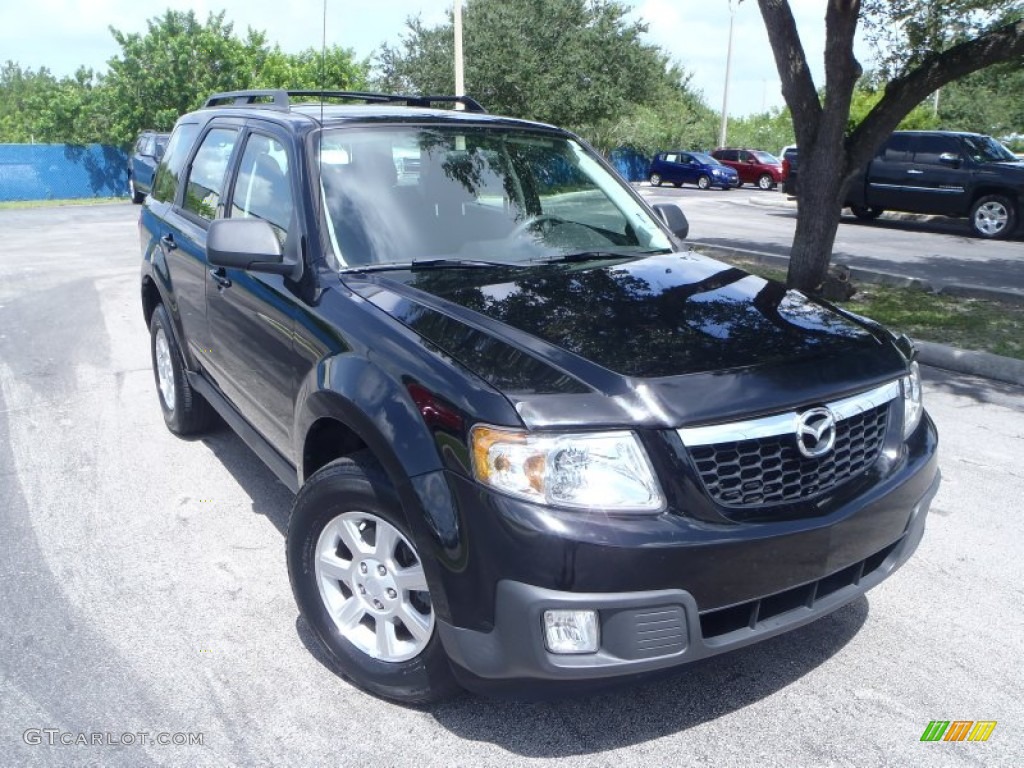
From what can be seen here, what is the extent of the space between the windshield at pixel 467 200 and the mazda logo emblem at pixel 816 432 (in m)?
1.49

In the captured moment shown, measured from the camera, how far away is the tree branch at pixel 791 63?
939cm

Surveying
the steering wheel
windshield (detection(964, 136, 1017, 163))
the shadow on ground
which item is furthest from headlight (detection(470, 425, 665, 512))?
windshield (detection(964, 136, 1017, 163))

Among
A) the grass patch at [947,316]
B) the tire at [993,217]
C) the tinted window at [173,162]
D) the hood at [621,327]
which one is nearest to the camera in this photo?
the hood at [621,327]

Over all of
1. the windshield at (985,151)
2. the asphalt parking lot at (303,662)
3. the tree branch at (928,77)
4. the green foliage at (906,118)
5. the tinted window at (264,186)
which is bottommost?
the asphalt parking lot at (303,662)

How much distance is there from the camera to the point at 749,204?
1065 inches

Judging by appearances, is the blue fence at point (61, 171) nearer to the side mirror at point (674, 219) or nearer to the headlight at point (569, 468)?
the side mirror at point (674, 219)

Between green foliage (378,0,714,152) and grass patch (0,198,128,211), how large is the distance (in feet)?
41.8

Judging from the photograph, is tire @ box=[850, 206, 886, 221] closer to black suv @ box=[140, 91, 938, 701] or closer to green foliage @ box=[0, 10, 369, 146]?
black suv @ box=[140, 91, 938, 701]

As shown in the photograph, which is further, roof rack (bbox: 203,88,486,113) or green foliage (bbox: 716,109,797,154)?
green foliage (bbox: 716,109,797,154)

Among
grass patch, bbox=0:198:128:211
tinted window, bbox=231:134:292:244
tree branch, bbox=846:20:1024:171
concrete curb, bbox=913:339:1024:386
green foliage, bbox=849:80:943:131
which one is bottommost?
grass patch, bbox=0:198:128:211

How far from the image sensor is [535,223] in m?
4.11

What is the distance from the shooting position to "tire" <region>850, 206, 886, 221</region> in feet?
66.5

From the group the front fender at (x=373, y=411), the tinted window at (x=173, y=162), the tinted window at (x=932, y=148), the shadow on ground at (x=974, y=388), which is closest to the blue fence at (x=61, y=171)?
the tinted window at (x=932, y=148)

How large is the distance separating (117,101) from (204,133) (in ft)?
109
